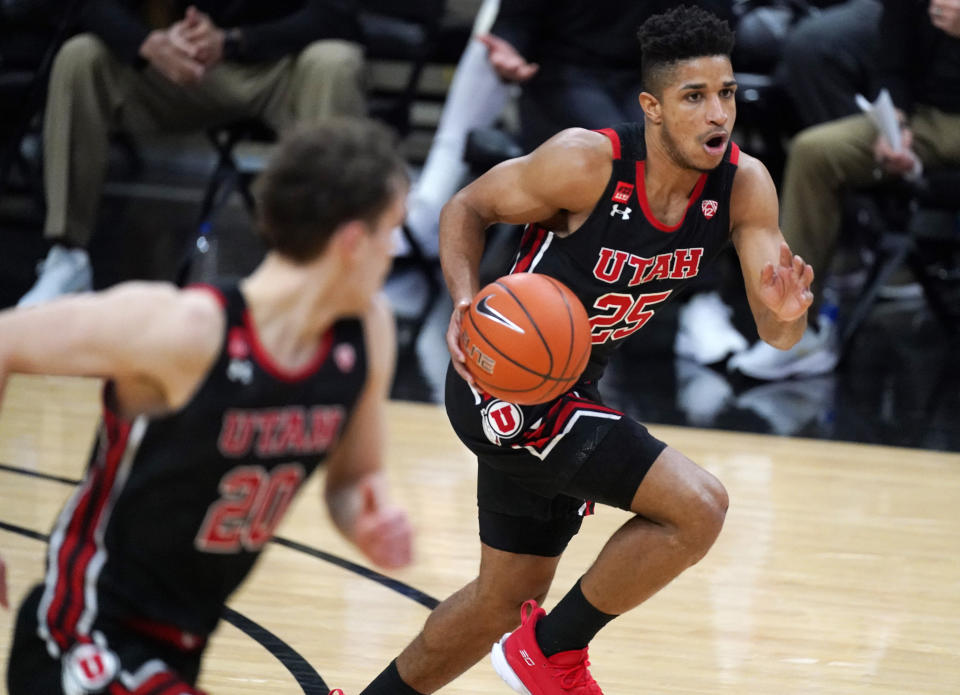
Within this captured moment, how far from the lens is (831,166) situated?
22.9ft

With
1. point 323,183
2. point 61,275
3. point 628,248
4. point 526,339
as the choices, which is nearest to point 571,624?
point 526,339

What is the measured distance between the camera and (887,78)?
7027mm

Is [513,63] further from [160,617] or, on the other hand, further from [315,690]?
[160,617]

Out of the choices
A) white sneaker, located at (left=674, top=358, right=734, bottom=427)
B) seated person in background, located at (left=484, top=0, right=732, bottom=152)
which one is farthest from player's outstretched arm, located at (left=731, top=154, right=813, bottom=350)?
seated person in background, located at (left=484, top=0, right=732, bottom=152)

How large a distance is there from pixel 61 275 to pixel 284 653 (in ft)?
11.6

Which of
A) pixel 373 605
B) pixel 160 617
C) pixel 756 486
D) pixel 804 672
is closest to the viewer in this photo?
pixel 160 617

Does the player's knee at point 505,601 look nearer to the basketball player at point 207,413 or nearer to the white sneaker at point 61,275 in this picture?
the basketball player at point 207,413

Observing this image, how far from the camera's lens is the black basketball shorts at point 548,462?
3.26 metres

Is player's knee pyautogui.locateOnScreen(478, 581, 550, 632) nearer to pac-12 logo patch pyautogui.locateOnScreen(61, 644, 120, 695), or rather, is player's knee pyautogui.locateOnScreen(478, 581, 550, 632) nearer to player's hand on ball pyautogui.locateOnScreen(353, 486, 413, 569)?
player's hand on ball pyautogui.locateOnScreen(353, 486, 413, 569)

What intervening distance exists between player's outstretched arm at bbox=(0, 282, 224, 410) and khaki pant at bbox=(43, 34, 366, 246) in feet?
15.9

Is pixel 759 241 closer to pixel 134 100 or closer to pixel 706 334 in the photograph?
pixel 706 334

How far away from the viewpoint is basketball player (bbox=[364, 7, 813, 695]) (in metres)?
3.26

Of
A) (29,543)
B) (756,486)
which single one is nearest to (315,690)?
(29,543)

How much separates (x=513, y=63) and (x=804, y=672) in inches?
150
